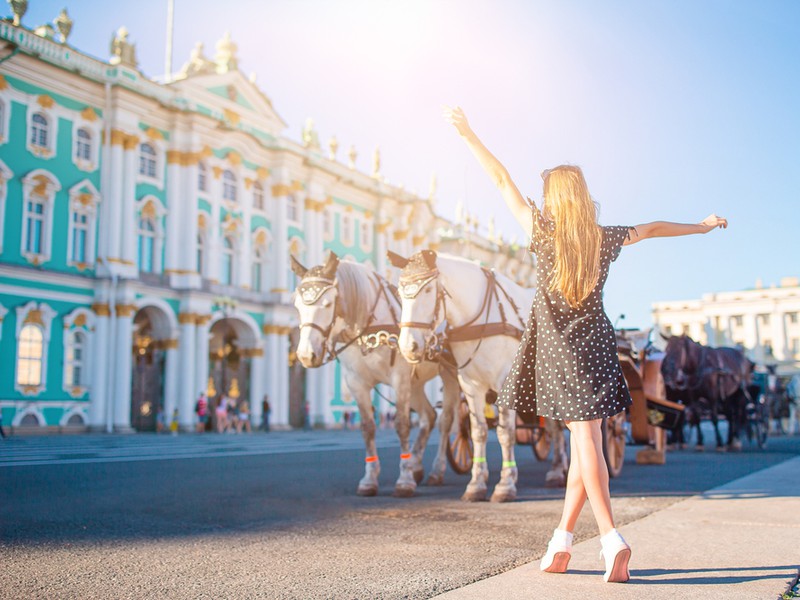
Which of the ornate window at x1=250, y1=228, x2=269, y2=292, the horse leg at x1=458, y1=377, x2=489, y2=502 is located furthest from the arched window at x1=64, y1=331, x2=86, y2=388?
the horse leg at x1=458, y1=377, x2=489, y2=502

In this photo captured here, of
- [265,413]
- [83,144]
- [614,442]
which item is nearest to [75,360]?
[83,144]

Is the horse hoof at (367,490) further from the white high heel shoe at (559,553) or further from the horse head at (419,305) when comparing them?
the white high heel shoe at (559,553)

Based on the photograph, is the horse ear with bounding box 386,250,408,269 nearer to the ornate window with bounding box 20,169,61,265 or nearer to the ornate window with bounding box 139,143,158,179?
the ornate window with bounding box 20,169,61,265

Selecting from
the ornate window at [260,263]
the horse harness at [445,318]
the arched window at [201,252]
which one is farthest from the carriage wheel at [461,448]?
the ornate window at [260,263]

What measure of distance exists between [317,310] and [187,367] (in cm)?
2591

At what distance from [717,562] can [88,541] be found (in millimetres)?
3577

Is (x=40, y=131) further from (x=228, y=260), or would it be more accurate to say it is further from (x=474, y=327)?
(x=474, y=327)

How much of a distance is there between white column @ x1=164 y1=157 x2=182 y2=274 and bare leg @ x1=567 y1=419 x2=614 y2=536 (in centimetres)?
3010

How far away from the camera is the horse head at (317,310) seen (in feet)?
23.3

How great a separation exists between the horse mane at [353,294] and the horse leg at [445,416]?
151 cm

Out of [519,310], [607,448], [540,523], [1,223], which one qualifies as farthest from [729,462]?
[1,223]

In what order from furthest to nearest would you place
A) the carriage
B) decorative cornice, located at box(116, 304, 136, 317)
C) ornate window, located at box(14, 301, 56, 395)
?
decorative cornice, located at box(116, 304, 136, 317)
ornate window, located at box(14, 301, 56, 395)
the carriage

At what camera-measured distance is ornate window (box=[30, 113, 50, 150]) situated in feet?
90.9

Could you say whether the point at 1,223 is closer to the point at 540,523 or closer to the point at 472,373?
the point at 472,373
